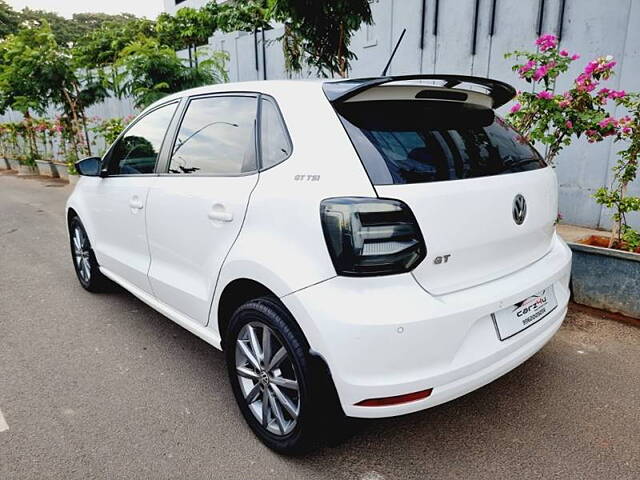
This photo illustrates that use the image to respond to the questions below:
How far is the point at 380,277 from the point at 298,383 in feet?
1.94

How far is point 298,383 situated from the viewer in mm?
2002

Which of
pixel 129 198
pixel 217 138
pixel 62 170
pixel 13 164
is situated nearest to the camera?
pixel 217 138

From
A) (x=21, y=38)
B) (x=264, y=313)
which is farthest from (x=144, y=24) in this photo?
(x=264, y=313)

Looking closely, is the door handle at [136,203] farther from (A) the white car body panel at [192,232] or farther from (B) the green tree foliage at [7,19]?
(B) the green tree foliage at [7,19]

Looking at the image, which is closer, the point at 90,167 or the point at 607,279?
the point at 607,279

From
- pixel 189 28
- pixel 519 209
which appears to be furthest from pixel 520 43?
pixel 189 28

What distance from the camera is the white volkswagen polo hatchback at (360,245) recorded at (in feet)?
5.90

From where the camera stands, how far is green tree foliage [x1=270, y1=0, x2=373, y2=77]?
16.6 ft

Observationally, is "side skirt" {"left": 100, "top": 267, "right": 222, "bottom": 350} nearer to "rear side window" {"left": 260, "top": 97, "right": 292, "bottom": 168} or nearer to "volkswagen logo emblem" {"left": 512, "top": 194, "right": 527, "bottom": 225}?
"rear side window" {"left": 260, "top": 97, "right": 292, "bottom": 168}

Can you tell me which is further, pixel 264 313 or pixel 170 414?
pixel 170 414

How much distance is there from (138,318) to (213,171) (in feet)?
6.09

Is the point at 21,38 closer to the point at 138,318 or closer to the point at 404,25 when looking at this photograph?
the point at 404,25

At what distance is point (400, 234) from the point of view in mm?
1803

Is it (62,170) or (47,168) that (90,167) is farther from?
(47,168)
